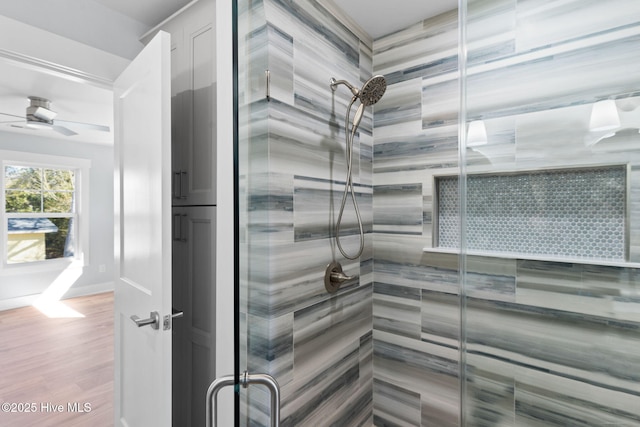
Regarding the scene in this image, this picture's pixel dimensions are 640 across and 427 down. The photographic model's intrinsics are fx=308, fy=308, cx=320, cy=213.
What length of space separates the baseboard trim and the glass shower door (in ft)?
17.2

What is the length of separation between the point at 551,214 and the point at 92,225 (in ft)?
18.1

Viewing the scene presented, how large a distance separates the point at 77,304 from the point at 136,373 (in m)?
3.76

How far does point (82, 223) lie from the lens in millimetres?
4500

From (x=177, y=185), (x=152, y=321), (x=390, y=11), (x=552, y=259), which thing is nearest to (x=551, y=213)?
(x=552, y=259)

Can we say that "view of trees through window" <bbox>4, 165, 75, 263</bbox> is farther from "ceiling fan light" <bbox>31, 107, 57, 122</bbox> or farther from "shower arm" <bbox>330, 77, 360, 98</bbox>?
"shower arm" <bbox>330, 77, 360, 98</bbox>

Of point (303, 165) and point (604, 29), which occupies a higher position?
point (604, 29)

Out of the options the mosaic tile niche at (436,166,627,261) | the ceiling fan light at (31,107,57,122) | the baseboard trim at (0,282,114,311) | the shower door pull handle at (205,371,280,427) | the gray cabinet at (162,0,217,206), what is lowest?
the baseboard trim at (0,282,114,311)

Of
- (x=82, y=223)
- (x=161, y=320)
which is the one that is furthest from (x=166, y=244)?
(x=82, y=223)

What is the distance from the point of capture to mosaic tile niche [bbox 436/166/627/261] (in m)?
0.62

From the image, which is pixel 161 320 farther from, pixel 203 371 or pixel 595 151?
pixel 595 151

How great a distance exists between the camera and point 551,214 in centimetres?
69

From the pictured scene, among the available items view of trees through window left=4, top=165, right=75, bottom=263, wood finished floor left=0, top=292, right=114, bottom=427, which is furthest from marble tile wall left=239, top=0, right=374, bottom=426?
view of trees through window left=4, top=165, right=75, bottom=263

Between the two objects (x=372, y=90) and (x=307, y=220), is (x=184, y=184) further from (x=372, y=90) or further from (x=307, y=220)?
(x=372, y=90)

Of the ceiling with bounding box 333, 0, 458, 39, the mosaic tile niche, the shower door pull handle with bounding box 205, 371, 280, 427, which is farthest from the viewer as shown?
the ceiling with bounding box 333, 0, 458, 39
